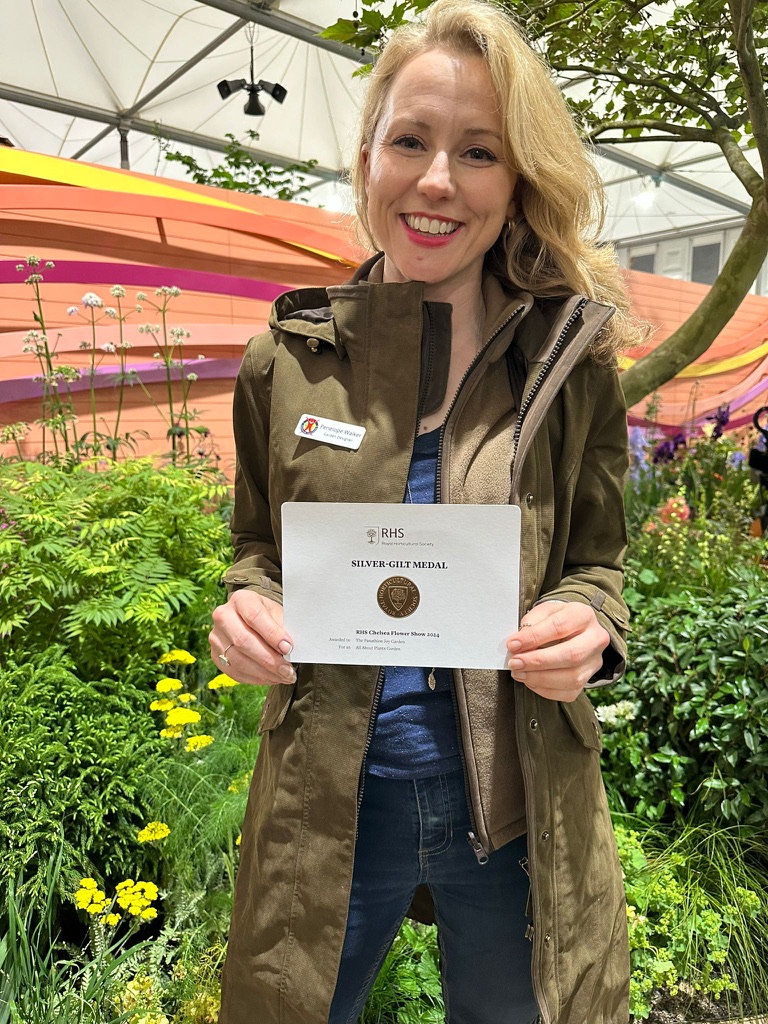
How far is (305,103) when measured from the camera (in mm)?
10305

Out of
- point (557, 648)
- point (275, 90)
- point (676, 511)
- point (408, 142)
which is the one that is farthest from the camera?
point (275, 90)

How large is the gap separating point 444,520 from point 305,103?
1115cm

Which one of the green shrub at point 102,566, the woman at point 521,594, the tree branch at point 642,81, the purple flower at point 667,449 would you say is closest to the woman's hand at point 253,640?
the woman at point 521,594

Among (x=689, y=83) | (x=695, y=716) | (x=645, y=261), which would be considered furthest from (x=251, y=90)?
(x=695, y=716)

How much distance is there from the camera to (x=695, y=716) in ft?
7.79

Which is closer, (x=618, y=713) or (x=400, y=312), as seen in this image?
(x=400, y=312)

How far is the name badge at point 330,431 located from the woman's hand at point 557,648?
0.34 meters

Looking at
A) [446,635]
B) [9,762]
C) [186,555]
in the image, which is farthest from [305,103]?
[446,635]

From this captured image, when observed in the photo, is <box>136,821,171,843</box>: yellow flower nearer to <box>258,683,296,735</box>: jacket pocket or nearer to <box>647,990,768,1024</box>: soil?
<box>258,683,296,735</box>: jacket pocket

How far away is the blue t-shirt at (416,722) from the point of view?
988mm

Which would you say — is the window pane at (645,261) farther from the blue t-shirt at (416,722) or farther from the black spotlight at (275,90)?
the blue t-shirt at (416,722)

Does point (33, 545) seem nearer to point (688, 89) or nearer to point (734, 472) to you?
point (688, 89)

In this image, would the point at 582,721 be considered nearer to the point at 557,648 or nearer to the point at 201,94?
the point at 557,648

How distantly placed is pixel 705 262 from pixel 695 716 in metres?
10.4
